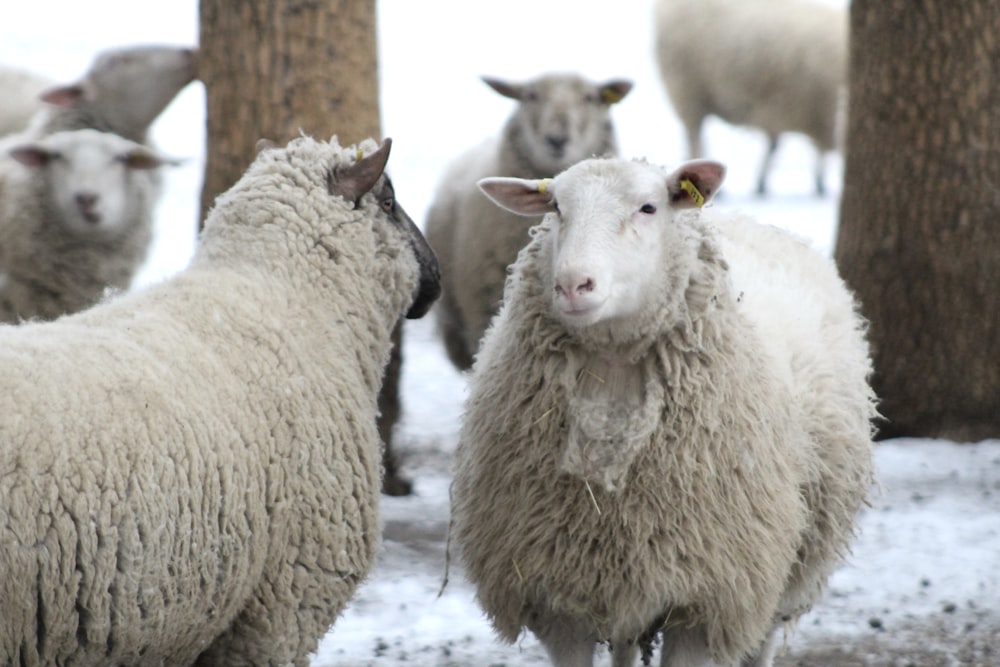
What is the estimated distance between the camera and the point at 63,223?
589 cm

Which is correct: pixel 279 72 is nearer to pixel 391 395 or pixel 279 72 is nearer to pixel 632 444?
pixel 391 395

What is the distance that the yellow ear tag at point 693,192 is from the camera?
3734 millimetres

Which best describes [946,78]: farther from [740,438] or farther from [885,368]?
[740,438]

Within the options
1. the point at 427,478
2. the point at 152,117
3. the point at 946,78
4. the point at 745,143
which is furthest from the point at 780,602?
the point at 745,143

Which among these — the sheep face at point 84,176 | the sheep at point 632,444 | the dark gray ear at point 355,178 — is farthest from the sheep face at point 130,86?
the sheep at point 632,444

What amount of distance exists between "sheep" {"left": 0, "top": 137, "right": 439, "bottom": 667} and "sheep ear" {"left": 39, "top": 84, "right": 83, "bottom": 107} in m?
3.18

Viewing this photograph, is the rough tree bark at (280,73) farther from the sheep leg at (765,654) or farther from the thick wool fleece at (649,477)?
the sheep leg at (765,654)

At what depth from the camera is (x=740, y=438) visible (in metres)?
3.70

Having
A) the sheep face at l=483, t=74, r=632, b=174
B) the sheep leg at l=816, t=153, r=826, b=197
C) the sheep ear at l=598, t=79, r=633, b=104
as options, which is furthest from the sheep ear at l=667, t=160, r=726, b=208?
the sheep leg at l=816, t=153, r=826, b=197

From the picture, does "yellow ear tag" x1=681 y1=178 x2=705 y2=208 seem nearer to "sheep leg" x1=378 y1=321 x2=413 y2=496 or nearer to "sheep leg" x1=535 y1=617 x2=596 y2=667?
"sheep leg" x1=535 y1=617 x2=596 y2=667

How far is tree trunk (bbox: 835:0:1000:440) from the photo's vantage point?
21.4ft

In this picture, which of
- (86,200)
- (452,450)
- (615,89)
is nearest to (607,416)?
(86,200)

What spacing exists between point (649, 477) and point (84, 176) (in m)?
3.31

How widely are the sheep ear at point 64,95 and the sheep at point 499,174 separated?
6.43 ft
